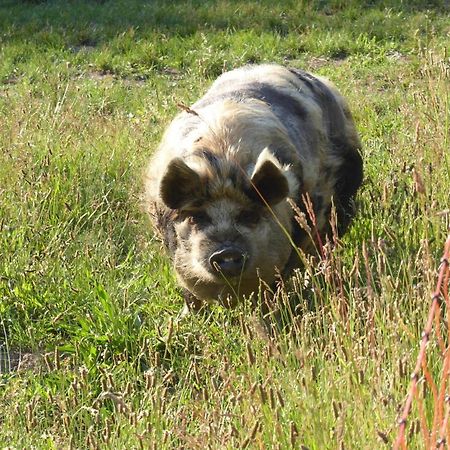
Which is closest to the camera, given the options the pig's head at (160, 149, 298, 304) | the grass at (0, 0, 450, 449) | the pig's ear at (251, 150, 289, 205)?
the grass at (0, 0, 450, 449)

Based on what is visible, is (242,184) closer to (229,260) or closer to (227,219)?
(227,219)

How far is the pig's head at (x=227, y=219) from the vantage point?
5.20m

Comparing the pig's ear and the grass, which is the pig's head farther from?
the grass

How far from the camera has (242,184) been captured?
17.6 feet

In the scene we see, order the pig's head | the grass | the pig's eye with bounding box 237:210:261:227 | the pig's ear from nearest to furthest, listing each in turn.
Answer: the grass → the pig's ear → the pig's head → the pig's eye with bounding box 237:210:261:227

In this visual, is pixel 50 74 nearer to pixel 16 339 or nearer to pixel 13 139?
pixel 13 139

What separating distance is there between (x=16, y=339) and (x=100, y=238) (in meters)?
1.13

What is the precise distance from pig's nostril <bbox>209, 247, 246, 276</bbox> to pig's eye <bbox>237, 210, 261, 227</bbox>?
25cm

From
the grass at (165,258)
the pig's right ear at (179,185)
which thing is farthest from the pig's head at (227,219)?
the grass at (165,258)

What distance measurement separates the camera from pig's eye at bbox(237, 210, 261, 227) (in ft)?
17.7

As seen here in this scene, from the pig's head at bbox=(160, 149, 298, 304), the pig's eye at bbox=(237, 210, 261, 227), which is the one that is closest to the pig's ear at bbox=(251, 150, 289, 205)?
the pig's head at bbox=(160, 149, 298, 304)

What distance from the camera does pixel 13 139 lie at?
756 centimetres

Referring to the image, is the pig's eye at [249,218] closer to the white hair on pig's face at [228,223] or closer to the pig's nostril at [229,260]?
the white hair on pig's face at [228,223]

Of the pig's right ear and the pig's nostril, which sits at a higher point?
the pig's right ear
